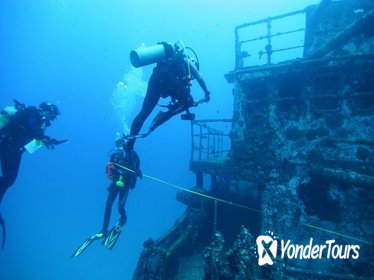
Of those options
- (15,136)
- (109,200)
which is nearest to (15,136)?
(15,136)

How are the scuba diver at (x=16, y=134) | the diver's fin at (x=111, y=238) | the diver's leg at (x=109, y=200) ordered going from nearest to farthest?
→ the scuba diver at (x=16, y=134) < the diver's fin at (x=111, y=238) < the diver's leg at (x=109, y=200)

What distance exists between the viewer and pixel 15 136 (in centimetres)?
683

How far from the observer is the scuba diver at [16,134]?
669 cm

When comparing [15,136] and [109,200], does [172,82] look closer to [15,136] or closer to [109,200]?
[109,200]

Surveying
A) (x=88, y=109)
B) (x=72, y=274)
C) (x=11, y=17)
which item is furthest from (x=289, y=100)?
(x=88, y=109)

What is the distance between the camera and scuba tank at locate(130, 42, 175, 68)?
3.84 metres

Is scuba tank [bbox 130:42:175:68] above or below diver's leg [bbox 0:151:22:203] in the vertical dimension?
above

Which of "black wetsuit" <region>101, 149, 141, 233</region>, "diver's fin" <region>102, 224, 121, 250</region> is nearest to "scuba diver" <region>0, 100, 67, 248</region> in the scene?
"black wetsuit" <region>101, 149, 141, 233</region>

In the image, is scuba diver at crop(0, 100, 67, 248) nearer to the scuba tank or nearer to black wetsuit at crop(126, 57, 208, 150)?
black wetsuit at crop(126, 57, 208, 150)

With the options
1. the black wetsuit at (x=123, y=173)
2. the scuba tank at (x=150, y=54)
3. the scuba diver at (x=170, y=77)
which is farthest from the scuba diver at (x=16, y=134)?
the scuba tank at (x=150, y=54)

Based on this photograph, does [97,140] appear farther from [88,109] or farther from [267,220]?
[267,220]

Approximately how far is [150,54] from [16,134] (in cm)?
466

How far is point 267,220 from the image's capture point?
20.5 feet

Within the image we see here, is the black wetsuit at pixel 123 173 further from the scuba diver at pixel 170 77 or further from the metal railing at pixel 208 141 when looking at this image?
the metal railing at pixel 208 141
